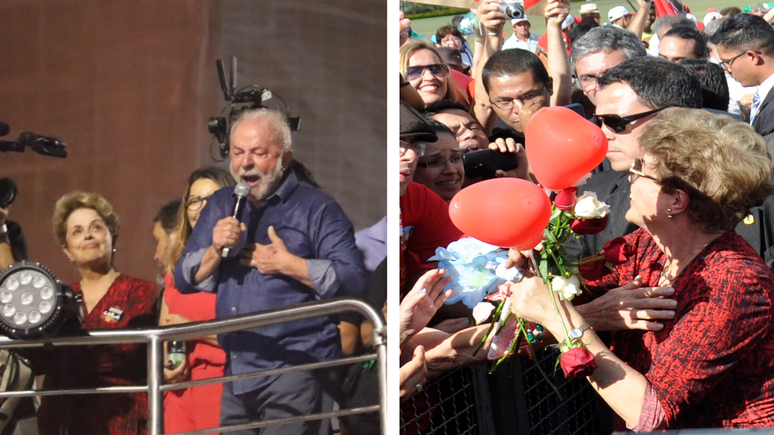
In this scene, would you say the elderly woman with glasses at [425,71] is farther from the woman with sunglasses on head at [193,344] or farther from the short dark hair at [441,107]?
the woman with sunglasses on head at [193,344]

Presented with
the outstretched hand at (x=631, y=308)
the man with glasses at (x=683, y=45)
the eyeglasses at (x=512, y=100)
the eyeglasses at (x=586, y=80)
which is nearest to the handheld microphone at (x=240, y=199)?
the outstretched hand at (x=631, y=308)

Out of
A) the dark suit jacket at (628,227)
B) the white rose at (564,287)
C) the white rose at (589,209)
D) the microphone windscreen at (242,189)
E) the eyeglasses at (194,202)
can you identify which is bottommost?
the white rose at (564,287)

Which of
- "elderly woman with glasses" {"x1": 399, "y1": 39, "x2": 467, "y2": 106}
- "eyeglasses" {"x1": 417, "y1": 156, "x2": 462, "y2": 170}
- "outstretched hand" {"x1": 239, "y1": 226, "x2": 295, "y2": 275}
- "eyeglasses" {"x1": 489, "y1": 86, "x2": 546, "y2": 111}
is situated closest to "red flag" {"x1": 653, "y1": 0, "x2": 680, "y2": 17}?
"elderly woman with glasses" {"x1": 399, "y1": 39, "x2": 467, "y2": 106}

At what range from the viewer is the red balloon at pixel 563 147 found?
6.32 feet

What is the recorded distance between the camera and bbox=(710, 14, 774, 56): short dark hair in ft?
14.9

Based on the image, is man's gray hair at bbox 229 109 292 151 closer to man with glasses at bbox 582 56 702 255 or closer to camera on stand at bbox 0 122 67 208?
camera on stand at bbox 0 122 67 208

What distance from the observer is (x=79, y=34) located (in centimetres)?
165

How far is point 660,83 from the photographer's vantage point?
106 inches

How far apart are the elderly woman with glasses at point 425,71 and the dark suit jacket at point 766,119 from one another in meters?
1.45

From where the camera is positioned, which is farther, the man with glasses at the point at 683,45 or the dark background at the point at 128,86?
the man with glasses at the point at 683,45

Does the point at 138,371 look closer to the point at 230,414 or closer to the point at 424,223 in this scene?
Answer: the point at 230,414

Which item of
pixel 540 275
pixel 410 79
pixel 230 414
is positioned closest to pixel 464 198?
pixel 540 275

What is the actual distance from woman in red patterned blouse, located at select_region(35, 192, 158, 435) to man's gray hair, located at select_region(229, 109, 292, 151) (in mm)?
321

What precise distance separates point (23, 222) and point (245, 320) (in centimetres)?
49
